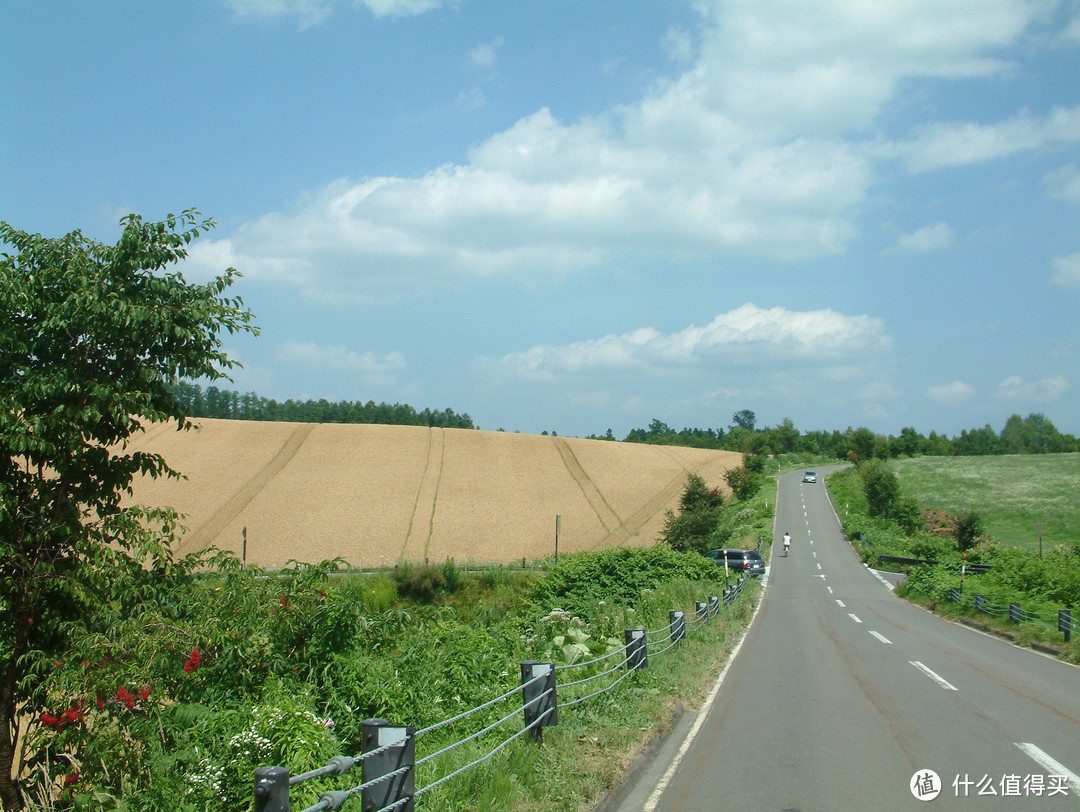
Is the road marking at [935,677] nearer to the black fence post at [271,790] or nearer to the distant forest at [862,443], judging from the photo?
the black fence post at [271,790]

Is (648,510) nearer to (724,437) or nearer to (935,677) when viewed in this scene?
(935,677)

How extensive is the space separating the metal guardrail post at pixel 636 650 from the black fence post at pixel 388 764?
21.1ft

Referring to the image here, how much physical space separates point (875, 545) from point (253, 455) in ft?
166

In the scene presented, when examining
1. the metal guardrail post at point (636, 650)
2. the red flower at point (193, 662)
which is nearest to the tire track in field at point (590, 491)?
the metal guardrail post at point (636, 650)

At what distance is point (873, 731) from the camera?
9148mm

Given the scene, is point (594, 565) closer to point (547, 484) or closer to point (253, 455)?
point (547, 484)

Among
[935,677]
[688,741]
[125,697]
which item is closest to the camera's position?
[125,697]

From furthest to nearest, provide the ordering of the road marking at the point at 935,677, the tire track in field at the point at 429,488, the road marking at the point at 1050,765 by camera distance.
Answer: the tire track in field at the point at 429,488 < the road marking at the point at 935,677 < the road marking at the point at 1050,765

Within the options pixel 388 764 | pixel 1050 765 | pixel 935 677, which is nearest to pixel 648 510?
pixel 935 677

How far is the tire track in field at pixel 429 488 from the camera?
51.6m

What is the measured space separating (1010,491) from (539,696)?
8000 centimetres

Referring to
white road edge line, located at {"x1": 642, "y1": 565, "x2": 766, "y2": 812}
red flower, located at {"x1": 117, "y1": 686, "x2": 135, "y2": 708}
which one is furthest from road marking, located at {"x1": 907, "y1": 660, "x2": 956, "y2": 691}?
red flower, located at {"x1": 117, "y1": 686, "x2": 135, "y2": 708}

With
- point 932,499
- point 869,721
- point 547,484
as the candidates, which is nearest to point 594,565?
point 869,721

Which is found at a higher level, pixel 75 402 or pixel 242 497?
pixel 75 402
